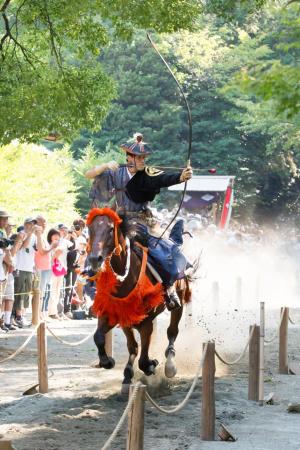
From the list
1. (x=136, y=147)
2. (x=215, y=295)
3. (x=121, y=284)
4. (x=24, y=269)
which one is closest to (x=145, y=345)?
(x=121, y=284)

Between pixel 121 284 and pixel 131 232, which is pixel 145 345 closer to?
pixel 121 284

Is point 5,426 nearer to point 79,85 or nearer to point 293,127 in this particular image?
point 79,85

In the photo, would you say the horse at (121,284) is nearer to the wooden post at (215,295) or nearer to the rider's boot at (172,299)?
the rider's boot at (172,299)

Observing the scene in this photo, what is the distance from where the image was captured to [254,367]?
13.0 metres

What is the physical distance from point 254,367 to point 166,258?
5.61 ft

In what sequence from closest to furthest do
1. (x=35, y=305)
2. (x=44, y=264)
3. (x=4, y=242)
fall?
1. (x=4, y=242)
2. (x=35, y=305)
3. (x=44, y=264)

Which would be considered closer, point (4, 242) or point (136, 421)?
point (136, 421)

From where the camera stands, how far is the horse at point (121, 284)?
1152 centimetres

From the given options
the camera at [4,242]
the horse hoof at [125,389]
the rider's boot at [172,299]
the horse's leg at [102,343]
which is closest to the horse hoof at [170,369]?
the rider's boot at [172,299]

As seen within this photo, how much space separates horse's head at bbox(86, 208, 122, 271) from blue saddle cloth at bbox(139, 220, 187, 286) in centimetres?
109

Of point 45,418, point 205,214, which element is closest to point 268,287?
point 205,214

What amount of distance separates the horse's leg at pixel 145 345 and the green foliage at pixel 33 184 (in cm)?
1532

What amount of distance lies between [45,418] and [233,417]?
216cm

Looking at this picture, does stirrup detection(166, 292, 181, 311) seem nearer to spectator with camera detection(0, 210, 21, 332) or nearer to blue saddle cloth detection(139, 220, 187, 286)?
blue saddle cloth detection(139, 220, 187, 286)
